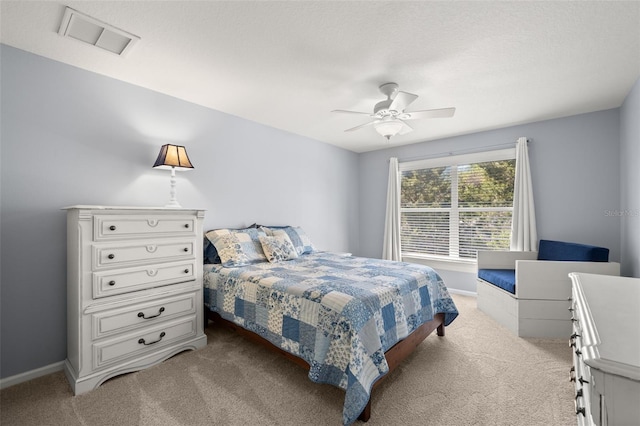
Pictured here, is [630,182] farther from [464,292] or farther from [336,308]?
[336,308]

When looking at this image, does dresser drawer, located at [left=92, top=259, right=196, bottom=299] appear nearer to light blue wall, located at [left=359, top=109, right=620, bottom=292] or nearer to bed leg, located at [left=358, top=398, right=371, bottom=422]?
bed leg, located at [left=358, top=398, right=371, bottom=422]

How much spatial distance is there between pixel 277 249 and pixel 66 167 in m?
1.93

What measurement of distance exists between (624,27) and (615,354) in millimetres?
2298

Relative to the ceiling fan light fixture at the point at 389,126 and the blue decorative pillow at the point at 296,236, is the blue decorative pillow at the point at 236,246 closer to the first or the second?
the blue decorative pillow at the point at 296,236

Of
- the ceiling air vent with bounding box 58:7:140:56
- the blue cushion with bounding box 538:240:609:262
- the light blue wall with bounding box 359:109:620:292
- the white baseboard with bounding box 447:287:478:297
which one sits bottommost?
the white baseboard with bounding box 447:287:478:297

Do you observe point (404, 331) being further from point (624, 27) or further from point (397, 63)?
point (624, 27)

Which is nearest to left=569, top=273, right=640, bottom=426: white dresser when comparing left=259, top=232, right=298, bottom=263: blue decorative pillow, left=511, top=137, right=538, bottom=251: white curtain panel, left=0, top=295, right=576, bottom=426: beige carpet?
left=0, top=295, right=576, bottom=426: beige carpet

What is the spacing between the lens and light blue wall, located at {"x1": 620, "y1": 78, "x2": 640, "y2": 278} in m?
2.48

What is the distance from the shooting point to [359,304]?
172cm

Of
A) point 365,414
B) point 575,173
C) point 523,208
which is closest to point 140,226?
point 365,414

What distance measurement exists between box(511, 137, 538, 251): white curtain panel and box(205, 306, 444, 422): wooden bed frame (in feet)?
5.82

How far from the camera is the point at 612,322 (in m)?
0.83

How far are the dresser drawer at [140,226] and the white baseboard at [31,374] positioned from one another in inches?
44.8

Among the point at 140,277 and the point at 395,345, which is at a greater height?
the point at 140,277
